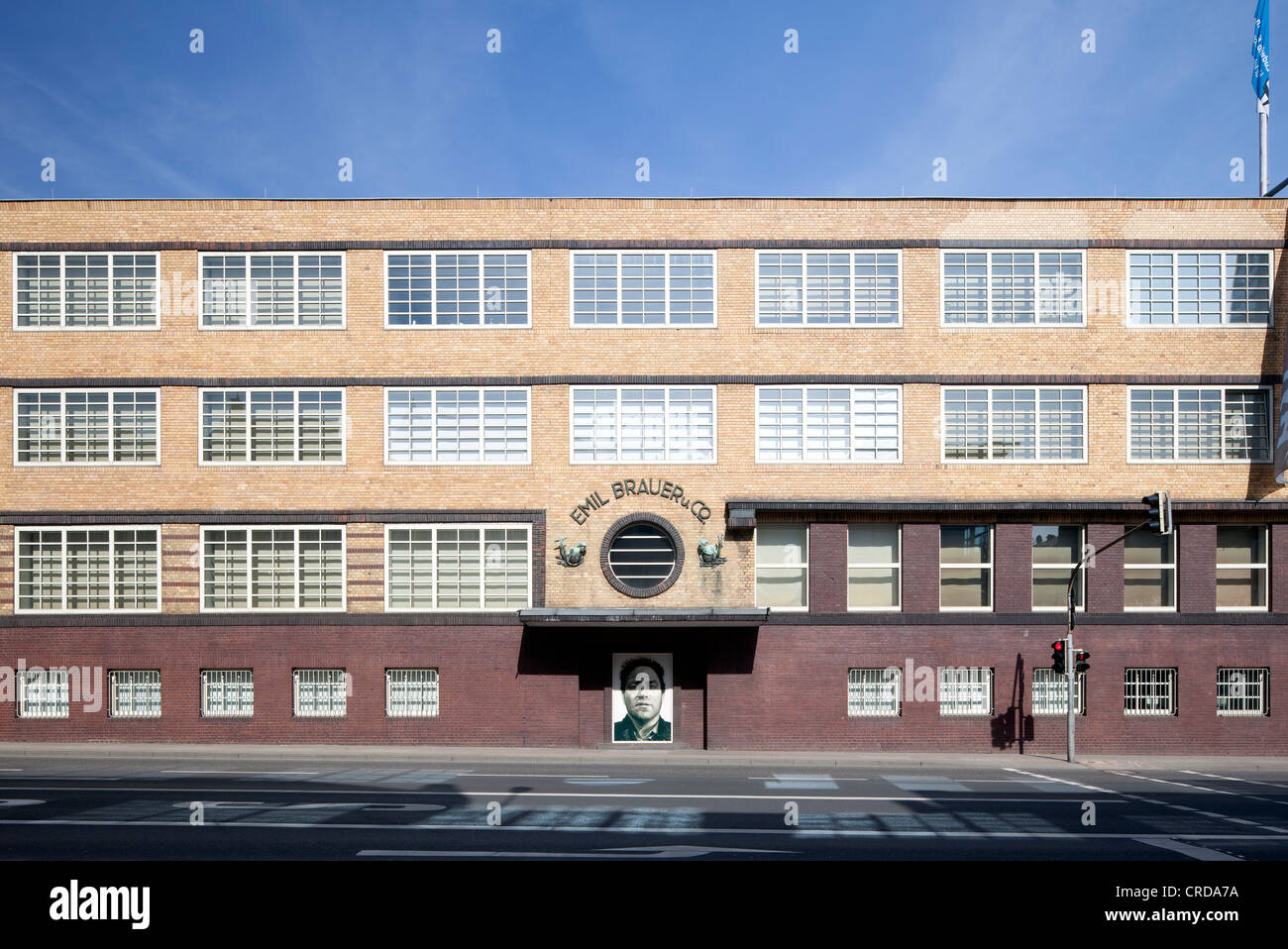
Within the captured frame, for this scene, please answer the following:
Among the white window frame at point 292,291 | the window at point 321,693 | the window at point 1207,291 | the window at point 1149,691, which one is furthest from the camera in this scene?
the white window frame at point 292,291

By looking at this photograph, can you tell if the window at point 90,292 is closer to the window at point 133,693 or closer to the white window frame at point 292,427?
the white window frame at point 292,427

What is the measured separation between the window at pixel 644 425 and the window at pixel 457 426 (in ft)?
5.03

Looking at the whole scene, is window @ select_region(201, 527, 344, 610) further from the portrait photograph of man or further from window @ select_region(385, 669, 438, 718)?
the portrait photograph of man

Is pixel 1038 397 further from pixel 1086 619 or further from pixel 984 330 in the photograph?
pixel 1086 619

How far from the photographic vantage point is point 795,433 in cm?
2523

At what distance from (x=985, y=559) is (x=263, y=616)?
19106mm

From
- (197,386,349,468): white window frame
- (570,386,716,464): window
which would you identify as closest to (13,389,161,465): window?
(197,386,349,468): white window frame

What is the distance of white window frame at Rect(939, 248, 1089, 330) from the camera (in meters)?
25.4

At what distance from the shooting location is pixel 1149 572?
25.3 meters

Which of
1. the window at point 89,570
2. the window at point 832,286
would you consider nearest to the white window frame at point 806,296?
the window at point 832,286

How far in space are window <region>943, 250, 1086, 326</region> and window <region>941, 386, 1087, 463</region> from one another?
206cm

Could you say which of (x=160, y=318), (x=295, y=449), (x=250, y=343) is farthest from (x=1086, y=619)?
(x=160, y=318)

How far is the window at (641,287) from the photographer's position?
25.6 metres

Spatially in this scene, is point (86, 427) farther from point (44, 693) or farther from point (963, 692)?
point (963, 692)
